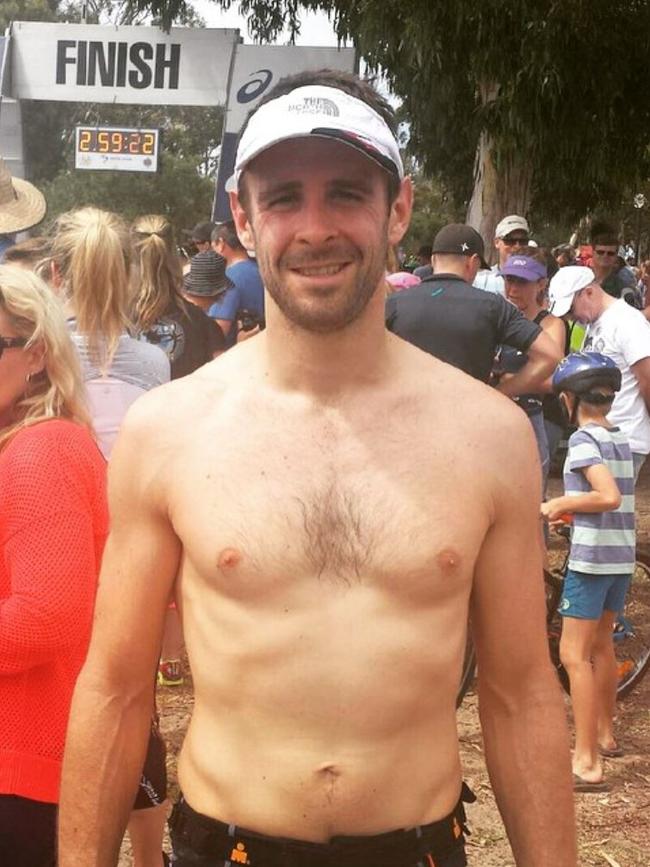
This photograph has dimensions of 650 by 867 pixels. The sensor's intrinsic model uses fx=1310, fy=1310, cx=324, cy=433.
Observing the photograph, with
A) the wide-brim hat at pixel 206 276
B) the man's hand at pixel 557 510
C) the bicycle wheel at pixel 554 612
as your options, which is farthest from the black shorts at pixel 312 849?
the wide-brim hat at pixel 206 276

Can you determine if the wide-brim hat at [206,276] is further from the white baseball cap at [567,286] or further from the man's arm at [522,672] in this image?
the man's arm at [522,672]

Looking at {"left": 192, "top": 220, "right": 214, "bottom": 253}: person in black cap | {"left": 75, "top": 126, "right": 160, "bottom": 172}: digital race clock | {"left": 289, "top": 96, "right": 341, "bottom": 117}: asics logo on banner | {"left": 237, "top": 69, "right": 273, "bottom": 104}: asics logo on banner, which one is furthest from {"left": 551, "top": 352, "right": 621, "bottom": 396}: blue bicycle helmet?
{"left": 75, "top": 126, "right": 160, "bottom": 172}: digital race clock

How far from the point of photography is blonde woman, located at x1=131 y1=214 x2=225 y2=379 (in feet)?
19.3

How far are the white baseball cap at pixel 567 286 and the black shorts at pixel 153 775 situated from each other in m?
4.38

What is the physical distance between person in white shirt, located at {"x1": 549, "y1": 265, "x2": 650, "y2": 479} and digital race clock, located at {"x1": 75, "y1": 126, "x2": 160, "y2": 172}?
15.5 m

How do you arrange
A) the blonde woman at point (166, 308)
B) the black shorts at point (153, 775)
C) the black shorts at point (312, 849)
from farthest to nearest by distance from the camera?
the blonde woman at point (166, 308)
the black shorts at point (153, 775)
the black shorts at point (312, 849)

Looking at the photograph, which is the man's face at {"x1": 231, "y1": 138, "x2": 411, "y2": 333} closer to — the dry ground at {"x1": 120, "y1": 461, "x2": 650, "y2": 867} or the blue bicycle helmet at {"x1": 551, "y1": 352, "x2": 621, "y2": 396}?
the dry ground at {"x1": 120, "y1": 461, "x2": 650, "y2": 867}

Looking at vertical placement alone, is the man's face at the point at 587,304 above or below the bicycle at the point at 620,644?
above

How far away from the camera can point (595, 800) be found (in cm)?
529

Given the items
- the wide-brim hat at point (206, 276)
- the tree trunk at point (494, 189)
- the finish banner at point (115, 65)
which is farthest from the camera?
the finish banner at point (115, 65)

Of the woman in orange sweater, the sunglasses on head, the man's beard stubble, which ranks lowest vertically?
the woman in orange sweater

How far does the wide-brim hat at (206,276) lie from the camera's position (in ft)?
24.3

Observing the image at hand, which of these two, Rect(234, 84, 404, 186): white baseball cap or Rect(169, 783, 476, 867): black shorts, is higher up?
Rect(234, 84, 404, 186): white baseball cap

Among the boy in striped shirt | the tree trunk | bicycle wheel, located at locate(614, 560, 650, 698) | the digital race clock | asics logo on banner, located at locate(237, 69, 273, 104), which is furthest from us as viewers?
the digital race clock
